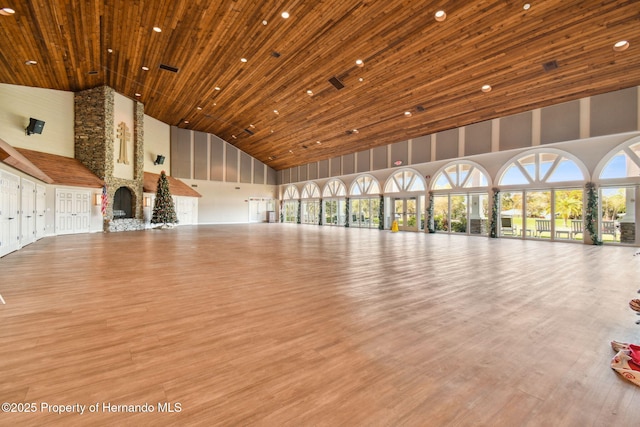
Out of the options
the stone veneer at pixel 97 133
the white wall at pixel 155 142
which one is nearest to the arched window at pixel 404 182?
the stone veneer at pixel 97 133

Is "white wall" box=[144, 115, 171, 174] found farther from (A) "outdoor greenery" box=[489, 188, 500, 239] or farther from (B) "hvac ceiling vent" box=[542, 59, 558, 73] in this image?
(B) "hvac ceiling vent" box=[542, 59, 558, 73]

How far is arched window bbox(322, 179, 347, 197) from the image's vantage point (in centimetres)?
1942

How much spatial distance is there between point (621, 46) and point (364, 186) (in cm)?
1199

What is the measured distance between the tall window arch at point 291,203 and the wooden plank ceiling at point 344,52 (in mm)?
10614

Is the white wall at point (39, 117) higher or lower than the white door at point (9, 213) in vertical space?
higher

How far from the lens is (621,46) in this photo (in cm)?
730

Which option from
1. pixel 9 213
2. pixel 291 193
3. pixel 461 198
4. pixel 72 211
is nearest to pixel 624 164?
pixel 461 198

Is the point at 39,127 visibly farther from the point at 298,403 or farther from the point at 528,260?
the point at 528,260

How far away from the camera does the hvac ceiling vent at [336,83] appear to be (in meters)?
10.6

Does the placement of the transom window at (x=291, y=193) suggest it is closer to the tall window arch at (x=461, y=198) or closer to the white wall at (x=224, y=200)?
the white wall at (x=224, y=200)

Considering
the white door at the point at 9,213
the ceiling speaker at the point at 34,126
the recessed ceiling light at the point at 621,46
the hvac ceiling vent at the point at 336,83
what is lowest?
the white door at the point at 9,213

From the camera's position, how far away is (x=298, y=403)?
1.59m

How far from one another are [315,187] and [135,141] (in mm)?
11482

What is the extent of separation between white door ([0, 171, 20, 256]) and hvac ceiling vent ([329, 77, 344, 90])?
30.8 ft
